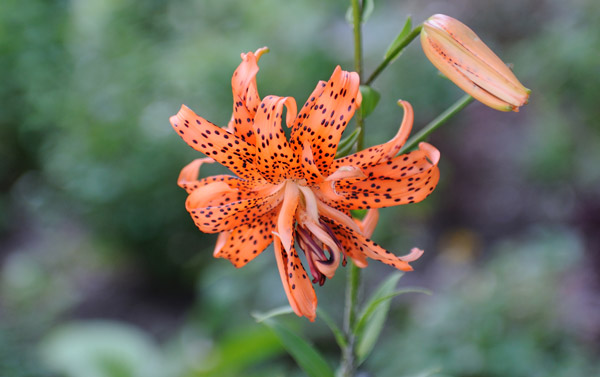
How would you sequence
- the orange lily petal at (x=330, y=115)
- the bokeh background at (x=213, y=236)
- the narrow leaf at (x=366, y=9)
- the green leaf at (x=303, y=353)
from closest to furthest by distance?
the orange lily petal at (x=330, y=115) < the narrow leaf at (x=366, y=9) < the green leaf at (x=303, y=353) < the bokeh background at (x=213, y=236)

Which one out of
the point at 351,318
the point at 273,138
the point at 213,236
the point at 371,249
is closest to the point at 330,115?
the point at 273,138

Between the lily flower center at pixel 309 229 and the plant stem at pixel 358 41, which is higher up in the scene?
the plant stem at pixel 358 41

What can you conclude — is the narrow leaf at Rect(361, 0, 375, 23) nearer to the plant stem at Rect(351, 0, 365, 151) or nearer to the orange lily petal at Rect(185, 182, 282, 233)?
the plant stem at Rect(351, 0, 365, 151)

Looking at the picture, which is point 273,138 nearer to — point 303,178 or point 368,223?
point 303,178

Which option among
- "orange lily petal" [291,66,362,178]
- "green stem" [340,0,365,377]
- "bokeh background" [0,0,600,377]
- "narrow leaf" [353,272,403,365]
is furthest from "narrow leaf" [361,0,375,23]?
"bokeh background" [0,0,600,377]

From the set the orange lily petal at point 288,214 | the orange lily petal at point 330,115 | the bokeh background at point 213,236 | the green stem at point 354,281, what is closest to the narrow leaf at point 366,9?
the green stem at point 354,281

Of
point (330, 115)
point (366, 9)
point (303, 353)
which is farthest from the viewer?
point (303, 353)

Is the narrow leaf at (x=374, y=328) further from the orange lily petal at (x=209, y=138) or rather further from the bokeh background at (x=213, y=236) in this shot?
the bokeh background at (x=213, y=236)

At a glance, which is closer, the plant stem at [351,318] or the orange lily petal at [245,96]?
the orange lily petal at [245,96]
